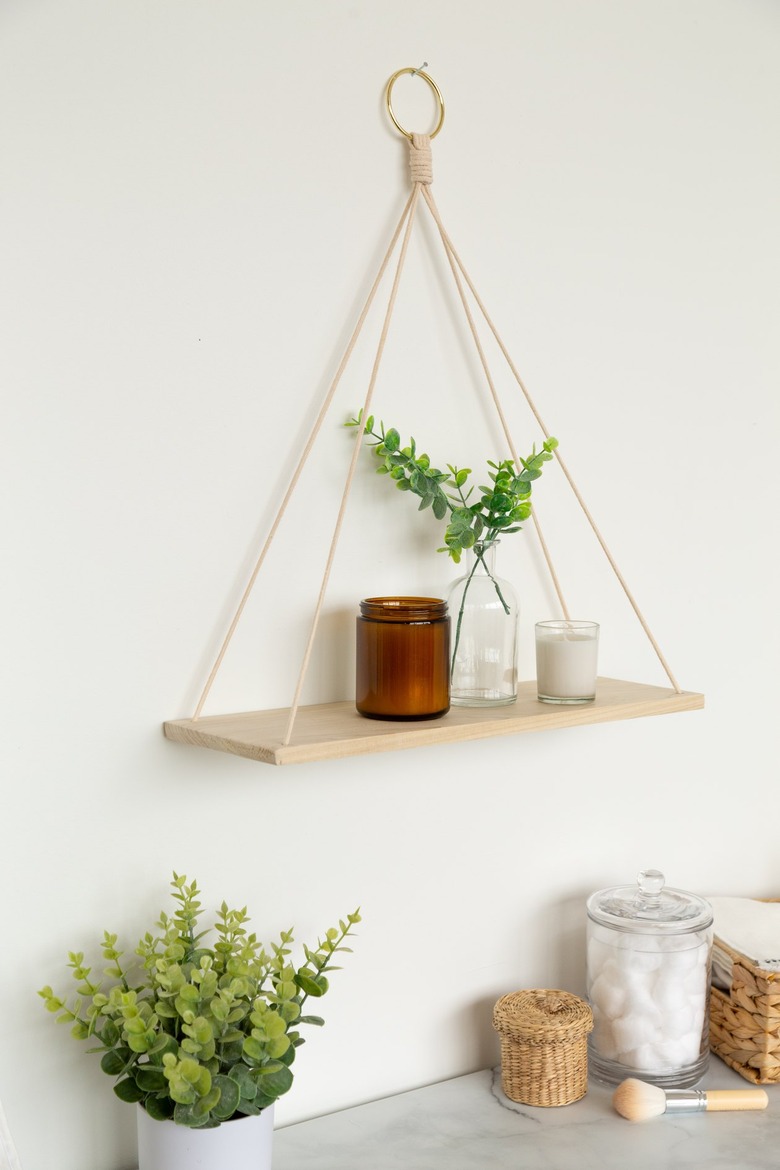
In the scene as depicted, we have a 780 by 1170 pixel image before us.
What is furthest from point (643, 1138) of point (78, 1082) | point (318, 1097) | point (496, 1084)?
point (78, 1082)

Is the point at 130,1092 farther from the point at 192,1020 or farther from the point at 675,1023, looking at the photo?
the point at 675,1023

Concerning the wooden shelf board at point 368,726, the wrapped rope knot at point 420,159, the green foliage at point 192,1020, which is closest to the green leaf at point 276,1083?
the green foliage at point 192,1020

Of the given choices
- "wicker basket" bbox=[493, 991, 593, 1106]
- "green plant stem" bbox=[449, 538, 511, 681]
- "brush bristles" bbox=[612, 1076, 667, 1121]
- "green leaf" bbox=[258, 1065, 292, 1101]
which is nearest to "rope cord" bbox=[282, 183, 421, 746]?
"green plant stem" bbox=[449, 538, 511, 681]

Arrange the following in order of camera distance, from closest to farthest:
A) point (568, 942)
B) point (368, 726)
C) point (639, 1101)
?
point (368, 726), point (639, 1101), point (568, 942)

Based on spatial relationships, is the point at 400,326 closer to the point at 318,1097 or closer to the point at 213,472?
the point at 213,472

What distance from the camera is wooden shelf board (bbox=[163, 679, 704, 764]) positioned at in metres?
0.92

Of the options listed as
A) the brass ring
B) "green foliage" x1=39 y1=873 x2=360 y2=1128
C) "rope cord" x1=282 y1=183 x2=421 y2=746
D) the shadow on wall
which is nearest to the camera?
"green foliage" x1=39 y1=873 x2=360 y2=1128

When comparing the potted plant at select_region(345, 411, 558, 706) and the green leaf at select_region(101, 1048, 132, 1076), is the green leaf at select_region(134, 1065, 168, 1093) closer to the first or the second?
the green leaf at select_region(101, 1048, 132, 1076)

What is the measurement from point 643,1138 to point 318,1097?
0.31 meters

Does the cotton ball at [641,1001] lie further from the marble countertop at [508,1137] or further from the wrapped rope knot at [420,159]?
the wrapped rope knot at [420,159]

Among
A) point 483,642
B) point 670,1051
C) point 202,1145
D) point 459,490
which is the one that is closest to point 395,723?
point 483,642

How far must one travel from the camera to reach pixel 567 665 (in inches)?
43.4

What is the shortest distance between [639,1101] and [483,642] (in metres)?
0.46

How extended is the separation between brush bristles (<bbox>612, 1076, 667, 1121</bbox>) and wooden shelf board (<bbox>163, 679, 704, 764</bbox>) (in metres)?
0.36
